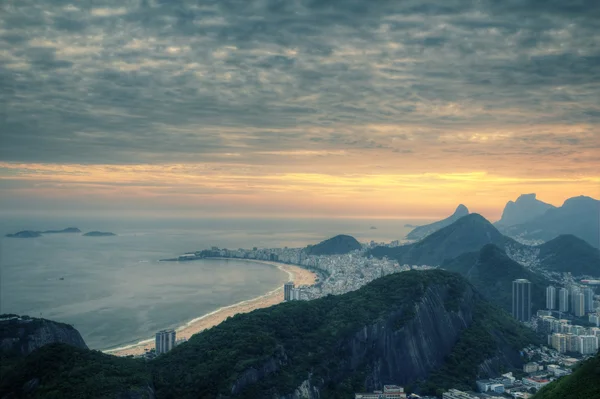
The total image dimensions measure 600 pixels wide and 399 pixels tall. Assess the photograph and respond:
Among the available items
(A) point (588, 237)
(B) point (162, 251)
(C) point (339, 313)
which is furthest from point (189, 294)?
(A) point (588, 237)

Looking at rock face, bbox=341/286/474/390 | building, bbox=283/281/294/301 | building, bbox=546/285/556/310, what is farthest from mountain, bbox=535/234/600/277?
rock face, bbox=341/286/474/390

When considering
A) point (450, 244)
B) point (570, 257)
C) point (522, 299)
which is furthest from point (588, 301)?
point (450, 244)

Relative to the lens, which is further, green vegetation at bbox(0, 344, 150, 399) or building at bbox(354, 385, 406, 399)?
building at bbox(354, 385, 406, 399)

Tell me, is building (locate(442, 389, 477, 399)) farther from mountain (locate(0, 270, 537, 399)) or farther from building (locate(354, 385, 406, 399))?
building (locate(354, 385, 406, 399))

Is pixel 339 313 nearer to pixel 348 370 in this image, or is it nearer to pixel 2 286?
pixel 348 370

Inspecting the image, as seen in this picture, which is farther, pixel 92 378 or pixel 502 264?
pixel 502 264

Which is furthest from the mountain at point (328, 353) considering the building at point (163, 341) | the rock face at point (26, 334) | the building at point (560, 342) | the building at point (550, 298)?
the building at point (550, 298)
